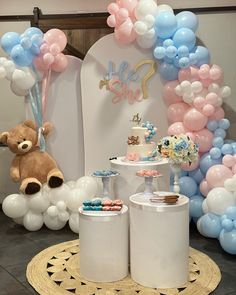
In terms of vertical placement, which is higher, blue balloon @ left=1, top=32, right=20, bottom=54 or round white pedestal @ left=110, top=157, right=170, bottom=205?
blue balloon @ left=1, top=32, right=20, bottom=54

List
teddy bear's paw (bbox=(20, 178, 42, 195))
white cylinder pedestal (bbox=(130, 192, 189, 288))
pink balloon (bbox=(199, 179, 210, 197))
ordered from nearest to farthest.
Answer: white cylinder pedestal (bbox=(130, 192, 189, 288))
pink balloon (bbox=(199, 179, 210, 197))
teddy bear's paw (bbox=(20, 178, 42, 195))

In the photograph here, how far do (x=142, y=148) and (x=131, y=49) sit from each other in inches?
48.7

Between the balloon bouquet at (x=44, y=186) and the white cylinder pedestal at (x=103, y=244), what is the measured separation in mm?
916

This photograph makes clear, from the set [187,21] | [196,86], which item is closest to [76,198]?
[196,86]

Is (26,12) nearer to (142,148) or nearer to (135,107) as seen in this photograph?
(135,107)

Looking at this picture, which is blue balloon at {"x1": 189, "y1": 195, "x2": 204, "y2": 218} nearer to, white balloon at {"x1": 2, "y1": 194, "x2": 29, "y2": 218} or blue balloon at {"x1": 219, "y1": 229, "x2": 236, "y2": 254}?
blue balloon at {"x1": 219, "y1": 229, "x2": 236, "y2": 254}

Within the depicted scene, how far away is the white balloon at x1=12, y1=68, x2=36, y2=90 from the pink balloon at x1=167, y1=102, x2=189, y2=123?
1360mm

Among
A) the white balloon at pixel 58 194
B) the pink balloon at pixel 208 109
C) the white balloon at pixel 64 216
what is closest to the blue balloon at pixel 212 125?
the pink balloon at pixel 208 109

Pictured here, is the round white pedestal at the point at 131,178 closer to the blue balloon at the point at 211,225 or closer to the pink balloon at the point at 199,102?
the blue balloon at the point at 211,225

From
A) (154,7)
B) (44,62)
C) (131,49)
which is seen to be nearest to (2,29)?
(44,62)

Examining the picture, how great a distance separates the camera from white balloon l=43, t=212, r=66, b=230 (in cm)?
395

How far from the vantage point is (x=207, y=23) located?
14.3 ft

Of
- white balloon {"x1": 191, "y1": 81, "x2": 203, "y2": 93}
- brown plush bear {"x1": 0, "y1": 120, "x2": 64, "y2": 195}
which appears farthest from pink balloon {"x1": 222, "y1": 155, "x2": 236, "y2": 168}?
brown plush bear {"x1": 0, "y1": 120, "x2": 64, "y2": 195}

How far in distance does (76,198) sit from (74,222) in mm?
237
